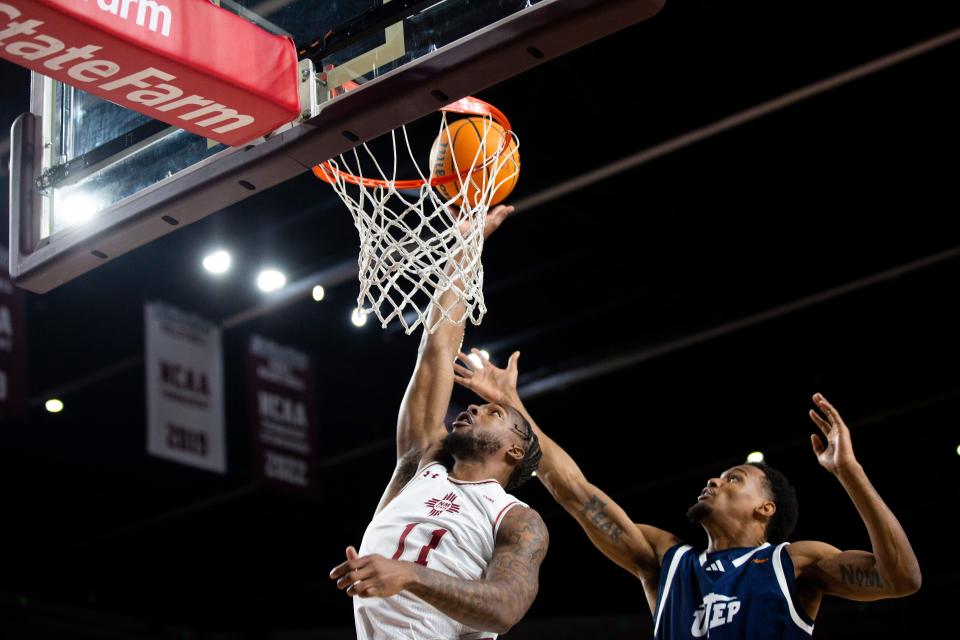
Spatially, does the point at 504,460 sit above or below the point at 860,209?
below

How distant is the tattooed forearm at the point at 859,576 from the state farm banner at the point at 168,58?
2.26 metres

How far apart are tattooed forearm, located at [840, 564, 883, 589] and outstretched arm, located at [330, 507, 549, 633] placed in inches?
40.1

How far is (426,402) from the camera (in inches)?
195

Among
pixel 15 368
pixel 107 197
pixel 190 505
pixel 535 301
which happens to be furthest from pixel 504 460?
pixel 190 505

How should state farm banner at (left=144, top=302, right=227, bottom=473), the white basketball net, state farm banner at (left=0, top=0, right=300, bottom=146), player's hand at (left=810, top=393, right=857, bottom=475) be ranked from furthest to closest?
state farm banner at (left=144, top=302, right=227, bottom=473)
the white basketball net
player's hand at (left=810, top=393, right=857, bottom=475)
state farm banner at (left=0, top=0, right=300, bottom=146)

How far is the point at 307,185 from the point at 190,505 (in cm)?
602

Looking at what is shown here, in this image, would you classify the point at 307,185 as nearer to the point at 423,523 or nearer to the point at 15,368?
the point at 15,368

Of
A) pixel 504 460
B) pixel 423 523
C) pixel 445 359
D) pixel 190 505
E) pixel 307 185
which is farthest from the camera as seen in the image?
pixel 190 505

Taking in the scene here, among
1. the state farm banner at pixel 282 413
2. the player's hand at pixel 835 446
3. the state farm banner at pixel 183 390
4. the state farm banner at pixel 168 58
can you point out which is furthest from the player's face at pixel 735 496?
the state farm banner at pixel 282 413

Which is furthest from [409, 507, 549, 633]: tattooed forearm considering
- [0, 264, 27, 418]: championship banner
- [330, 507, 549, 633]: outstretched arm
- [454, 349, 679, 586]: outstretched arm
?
[0, 264, 27, 418]: championship banner

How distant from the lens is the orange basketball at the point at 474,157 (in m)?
4.96

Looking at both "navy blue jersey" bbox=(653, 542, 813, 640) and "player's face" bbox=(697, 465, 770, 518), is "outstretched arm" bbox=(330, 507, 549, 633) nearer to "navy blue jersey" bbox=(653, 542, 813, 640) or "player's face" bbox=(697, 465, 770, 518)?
"navy blue jersey" bbox=(653, 542, 813, 640)

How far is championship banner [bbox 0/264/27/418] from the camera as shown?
8.73 meters

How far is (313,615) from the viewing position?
16.6 m
